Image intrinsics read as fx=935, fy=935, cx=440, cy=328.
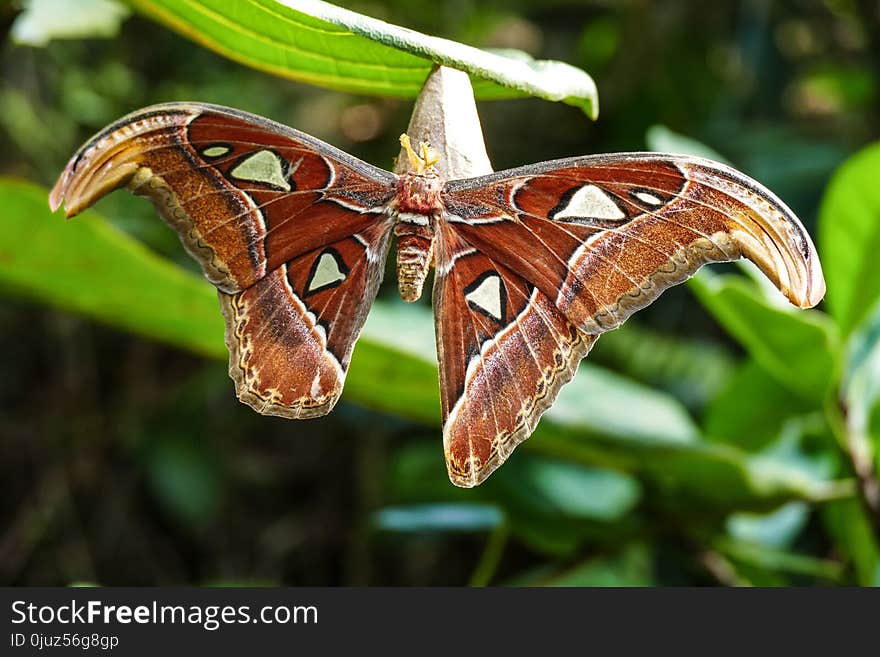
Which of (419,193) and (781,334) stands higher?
(419,193)

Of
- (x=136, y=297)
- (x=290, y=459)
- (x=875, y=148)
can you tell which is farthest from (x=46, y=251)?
(x=290, y=459)

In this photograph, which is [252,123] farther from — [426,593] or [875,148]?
[875,148]

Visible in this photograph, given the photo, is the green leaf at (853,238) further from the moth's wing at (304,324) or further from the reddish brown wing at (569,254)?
the moth's wing at (304,324)

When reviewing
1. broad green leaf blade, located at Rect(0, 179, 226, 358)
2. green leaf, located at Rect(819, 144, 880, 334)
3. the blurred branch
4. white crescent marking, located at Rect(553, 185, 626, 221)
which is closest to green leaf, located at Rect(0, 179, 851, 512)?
broad green leaf blade, located at Rect(0, 179, 226, 358)

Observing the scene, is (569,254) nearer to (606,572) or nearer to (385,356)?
(385,356)

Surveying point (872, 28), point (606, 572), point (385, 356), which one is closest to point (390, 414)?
point (606, 572)

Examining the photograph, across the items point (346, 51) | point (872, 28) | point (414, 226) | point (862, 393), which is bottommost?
point (862, 393)

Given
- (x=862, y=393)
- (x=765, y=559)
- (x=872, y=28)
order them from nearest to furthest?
(x=862, y=393), (x=765, y=559), (x=872, y=28)

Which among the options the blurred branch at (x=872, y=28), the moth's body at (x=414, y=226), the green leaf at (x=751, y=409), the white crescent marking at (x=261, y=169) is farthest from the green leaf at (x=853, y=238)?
the blurred branch at (x=872, y=28)
